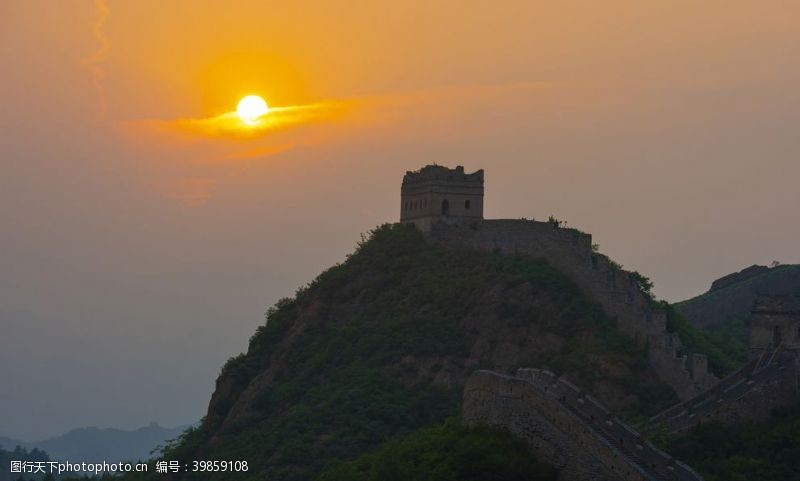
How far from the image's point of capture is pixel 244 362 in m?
95.1

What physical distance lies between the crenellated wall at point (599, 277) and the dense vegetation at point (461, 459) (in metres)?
13.9

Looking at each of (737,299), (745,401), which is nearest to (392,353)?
(737,299)

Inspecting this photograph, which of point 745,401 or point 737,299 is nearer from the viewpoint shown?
point 745,401

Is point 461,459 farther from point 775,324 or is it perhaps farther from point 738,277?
point 738,277

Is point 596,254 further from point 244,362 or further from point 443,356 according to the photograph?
point 244,362

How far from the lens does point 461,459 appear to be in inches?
2138

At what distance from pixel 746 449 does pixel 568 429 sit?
7511mm

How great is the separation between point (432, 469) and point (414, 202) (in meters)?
39.6

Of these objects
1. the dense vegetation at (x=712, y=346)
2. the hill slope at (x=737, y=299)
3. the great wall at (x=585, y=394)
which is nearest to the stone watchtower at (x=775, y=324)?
the great wall at (x=585, y=394)

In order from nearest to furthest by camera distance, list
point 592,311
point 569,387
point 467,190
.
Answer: point 569,387 < point 592,311 < point 467,190

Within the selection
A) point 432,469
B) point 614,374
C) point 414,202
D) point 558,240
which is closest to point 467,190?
point 414,202

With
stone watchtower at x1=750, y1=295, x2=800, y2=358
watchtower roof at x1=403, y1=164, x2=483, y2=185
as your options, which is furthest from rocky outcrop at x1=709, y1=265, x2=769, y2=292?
stone watchtower at x1=750, y1=295, x2=800, y2=358

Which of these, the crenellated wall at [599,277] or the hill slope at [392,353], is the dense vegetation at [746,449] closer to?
the crenellated wall at [599,277]

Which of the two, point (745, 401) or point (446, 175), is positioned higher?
point (446, 175)
